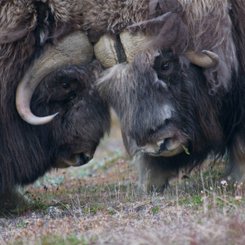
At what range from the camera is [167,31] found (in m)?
4.25

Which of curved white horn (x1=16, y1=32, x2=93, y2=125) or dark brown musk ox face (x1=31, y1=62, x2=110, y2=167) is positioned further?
dark brown musk ox face (x1=31, y1=62, x2=110, y2=167)

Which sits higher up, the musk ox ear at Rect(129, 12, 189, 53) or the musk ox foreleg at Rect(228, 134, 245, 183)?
the musk ox ear at Rect(129, 12, 189, 53)

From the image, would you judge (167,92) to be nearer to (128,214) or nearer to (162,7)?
(162,7)

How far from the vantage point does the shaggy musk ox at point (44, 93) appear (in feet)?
14.3

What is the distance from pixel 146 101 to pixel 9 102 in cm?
77

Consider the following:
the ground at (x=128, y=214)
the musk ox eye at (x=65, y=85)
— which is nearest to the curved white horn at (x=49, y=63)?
the musk ox eye at (x=65, y=85)

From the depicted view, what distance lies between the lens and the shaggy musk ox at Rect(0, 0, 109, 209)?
14.3ft

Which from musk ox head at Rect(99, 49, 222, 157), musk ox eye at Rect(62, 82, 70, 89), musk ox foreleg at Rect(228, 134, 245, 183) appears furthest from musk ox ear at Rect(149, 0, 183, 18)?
Answer: musk ox foreleg at Rect(228, 134, 245, 183)

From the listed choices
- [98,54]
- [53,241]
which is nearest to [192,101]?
[98,54]

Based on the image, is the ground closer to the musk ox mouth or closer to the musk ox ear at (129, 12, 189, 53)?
the musk ox mouth

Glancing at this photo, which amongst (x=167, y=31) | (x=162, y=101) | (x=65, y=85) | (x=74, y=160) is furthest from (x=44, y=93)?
(x=167, y=31)

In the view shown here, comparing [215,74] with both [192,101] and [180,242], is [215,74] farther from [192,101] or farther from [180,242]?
[180,242]

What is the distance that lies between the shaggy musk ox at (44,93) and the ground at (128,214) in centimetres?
32

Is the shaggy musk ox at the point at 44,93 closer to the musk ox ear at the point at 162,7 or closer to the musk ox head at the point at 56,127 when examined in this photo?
the musk ox head at the point at 56,127
